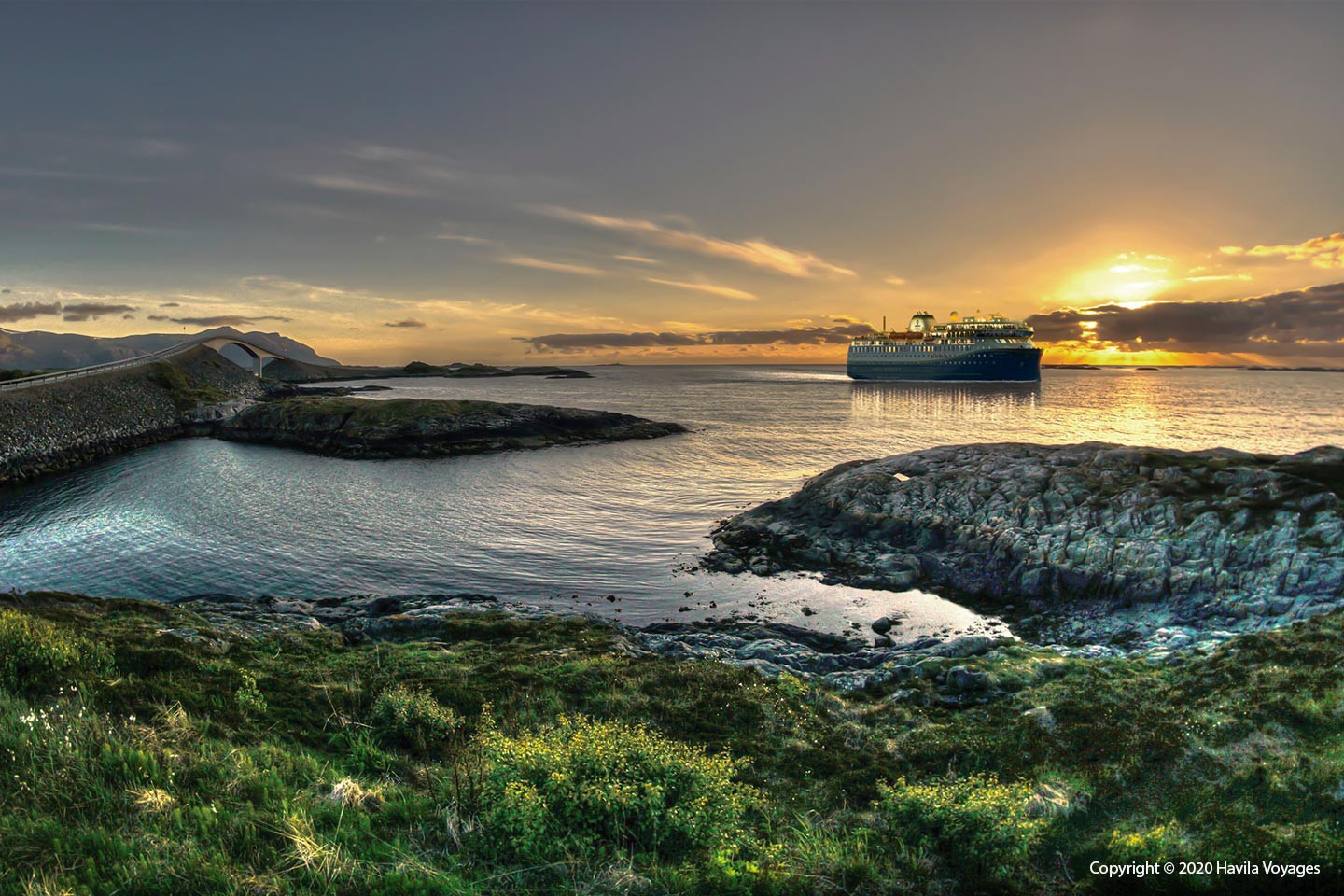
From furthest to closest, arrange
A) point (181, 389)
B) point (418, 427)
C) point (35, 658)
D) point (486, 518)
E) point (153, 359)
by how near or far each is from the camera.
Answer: point (153, 359), point (181, 389), point (418, 427), point (486, 518), point (35, 658)

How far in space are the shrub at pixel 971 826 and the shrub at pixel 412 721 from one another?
7569 millimetres

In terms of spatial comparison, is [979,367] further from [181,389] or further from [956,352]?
[181,389]

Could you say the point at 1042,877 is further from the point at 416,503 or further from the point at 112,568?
the point at 416,503

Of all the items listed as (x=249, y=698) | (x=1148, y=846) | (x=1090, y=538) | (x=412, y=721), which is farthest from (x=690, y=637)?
(x=1090, y=538)

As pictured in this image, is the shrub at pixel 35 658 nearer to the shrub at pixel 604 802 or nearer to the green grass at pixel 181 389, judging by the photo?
the shrub at pixel 604 802

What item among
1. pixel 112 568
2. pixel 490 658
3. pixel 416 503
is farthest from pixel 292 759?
pixel 416 503

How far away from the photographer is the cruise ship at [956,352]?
150875mm

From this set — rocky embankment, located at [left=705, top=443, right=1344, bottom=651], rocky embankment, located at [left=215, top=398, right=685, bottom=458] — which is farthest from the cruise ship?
rocky embankment, located at [left=705, top=443, right=1344, bottom=651]

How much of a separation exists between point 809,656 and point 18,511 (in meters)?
50.9

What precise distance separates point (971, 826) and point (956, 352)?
166 m

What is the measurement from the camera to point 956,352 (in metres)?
154

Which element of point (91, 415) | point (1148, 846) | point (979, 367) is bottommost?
point (1148, 846)

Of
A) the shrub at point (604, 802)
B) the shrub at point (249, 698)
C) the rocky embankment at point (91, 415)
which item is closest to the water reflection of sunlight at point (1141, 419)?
the shrub at point (604, 802)

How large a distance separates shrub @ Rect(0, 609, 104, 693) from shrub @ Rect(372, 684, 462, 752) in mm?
5099
